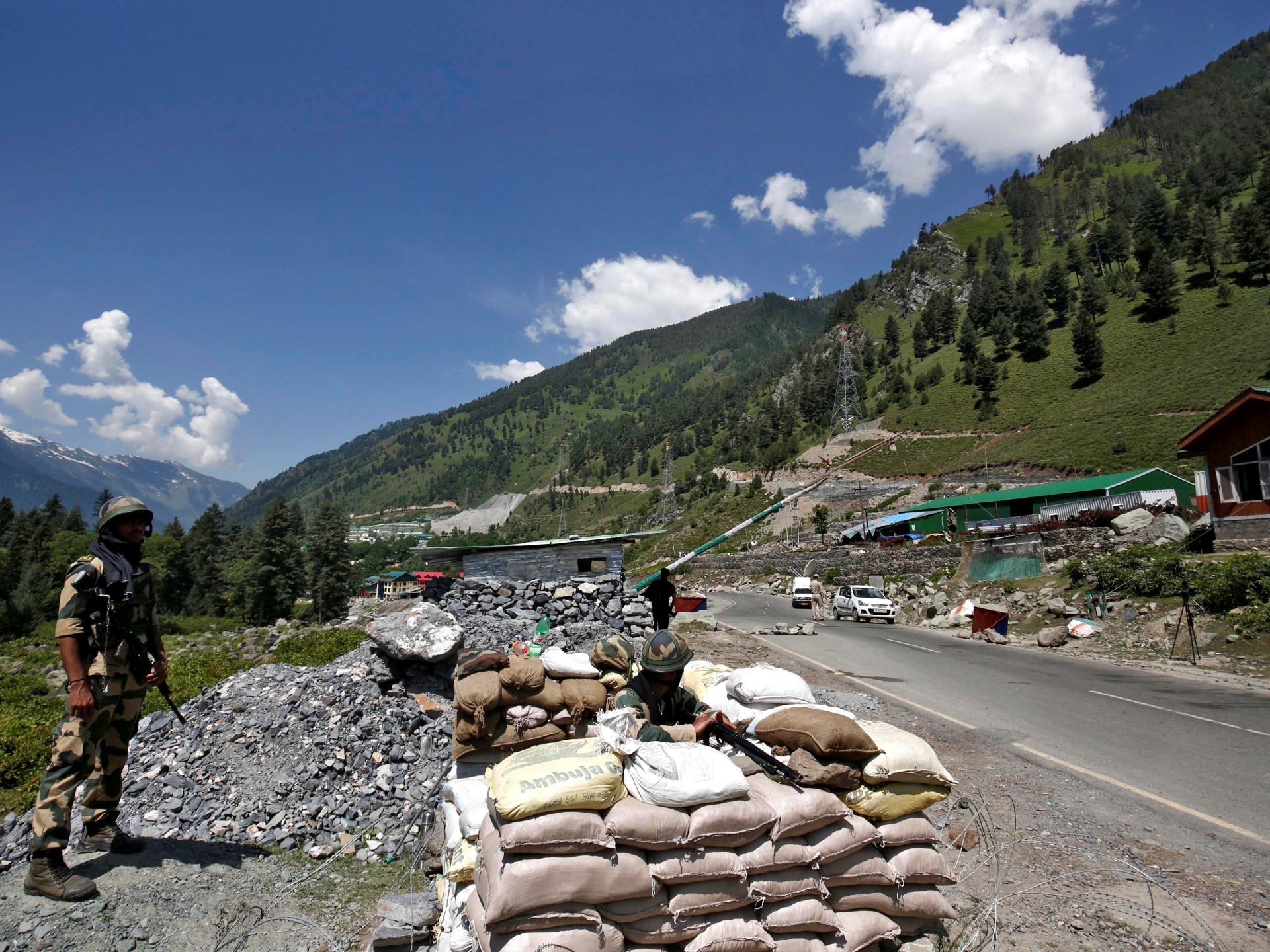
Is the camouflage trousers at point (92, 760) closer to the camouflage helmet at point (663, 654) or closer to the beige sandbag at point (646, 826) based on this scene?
the beige sandbag at point (646, 826)

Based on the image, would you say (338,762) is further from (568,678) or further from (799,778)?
(799,778)

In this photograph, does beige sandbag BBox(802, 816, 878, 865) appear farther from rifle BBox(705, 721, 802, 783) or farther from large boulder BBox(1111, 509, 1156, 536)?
large boulder BBox(1111, 509, 1156, 536)

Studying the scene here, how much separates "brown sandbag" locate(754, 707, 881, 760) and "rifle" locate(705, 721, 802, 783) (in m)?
0.19

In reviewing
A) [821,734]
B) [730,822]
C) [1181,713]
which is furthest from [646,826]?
[1181,713]

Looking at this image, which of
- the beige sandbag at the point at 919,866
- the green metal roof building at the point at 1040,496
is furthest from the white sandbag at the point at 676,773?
the green metal roof building at the point at 1040,496

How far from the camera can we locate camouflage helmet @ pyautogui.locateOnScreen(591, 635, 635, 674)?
5.84 m

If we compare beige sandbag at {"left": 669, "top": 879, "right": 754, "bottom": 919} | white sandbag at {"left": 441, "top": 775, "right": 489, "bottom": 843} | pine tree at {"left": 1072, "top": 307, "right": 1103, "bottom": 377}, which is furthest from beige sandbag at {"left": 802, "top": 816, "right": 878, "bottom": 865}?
pine tree at {"left": 1072, "top": 307, "right": 1103, "bottom": 377}

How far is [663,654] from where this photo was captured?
4547 mm

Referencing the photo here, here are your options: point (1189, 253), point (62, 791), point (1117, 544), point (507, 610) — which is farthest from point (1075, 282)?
point (62, 791)

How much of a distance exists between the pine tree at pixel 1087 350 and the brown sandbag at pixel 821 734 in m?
68.5

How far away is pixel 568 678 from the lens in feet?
18.0

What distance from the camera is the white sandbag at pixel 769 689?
4.90 meters

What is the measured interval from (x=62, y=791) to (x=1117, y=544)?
27.7 metres

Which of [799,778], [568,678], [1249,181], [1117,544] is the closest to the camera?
[799,778]
